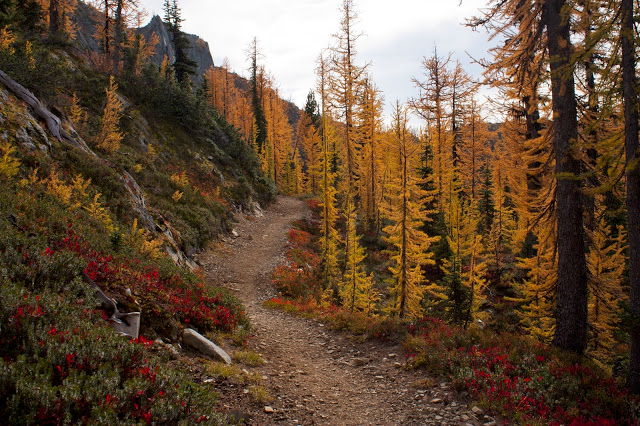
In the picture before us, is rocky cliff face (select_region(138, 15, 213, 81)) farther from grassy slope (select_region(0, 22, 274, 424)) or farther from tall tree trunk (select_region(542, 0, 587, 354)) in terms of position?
tall tree trunk (select_region(542, 0, 587, 354))

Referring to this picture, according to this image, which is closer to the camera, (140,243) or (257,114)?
(140,243)

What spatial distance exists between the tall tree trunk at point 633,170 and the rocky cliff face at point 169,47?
113 metres

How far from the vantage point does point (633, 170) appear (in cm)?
534

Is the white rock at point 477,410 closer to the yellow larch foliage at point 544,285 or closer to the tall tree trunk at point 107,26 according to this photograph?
the yellow larch foliage at point 544,285

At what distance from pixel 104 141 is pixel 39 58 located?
15.4 feet

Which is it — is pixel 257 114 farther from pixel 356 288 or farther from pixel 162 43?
pixel 162 43

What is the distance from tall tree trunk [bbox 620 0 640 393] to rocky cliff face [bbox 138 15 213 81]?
11272 cm

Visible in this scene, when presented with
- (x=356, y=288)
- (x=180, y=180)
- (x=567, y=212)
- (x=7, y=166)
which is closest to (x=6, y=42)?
(x=7, y=166)

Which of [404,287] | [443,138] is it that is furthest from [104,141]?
[443,138]

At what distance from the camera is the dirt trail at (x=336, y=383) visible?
5.41 m

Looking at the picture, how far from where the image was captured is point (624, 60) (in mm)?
5383

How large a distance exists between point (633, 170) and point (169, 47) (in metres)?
124

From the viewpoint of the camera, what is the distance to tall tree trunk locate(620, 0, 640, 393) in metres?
5.25

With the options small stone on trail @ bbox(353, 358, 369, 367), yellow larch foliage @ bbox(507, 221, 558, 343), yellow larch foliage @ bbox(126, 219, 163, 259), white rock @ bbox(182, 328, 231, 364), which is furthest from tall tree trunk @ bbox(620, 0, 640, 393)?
yellow larch foliage @ bbox(126, 219, 163, 259)
